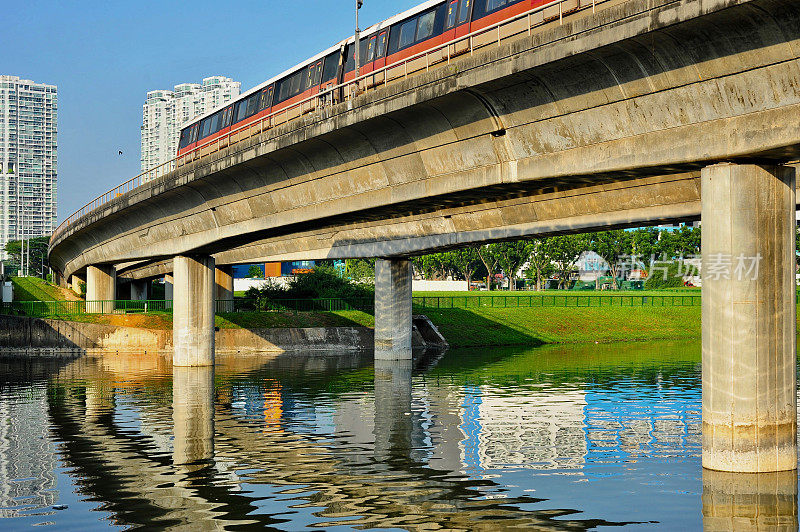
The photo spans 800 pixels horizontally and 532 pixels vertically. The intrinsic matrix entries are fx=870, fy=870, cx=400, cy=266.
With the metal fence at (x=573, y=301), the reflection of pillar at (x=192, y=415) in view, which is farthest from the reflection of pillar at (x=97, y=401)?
the metal fence at (x=573, y=301)

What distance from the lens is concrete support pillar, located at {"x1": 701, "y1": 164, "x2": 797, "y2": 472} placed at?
16.5 m

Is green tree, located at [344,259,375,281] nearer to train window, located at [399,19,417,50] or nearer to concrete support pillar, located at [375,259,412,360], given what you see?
concrete support pillar, located at [375,259,412,360]

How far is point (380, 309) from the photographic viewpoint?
51.4 m

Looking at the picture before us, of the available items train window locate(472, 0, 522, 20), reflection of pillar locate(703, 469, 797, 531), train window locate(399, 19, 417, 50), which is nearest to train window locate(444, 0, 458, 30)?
train window locate(472, 0, 522, 20)

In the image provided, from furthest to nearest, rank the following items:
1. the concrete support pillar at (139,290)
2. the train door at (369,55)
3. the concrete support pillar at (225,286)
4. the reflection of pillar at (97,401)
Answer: the concrete support pillar at (139,290), the concrete support pillar at (225,286), the train door at (369,55), the reflection of pillar at (97,401)

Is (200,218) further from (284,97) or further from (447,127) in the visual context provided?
(447,127)

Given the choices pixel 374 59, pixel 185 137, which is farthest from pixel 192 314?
pixel 185 137

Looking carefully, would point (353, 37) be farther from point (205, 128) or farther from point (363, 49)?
point (205, 128)

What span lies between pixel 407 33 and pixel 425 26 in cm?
153

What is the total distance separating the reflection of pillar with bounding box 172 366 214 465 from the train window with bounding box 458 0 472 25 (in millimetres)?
16766

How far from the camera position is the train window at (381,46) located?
38.3 metres

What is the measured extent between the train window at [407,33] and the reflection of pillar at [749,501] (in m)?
24.4

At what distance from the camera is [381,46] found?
38469 mm

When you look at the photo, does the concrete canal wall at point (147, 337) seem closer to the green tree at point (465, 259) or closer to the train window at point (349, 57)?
the train window at point (349, 57)
